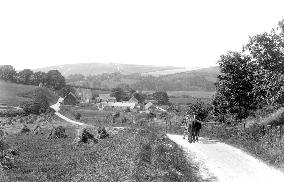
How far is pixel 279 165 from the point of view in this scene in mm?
19469

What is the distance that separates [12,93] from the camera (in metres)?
135

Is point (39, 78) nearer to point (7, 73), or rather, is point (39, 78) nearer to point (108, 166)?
point (7, 73)

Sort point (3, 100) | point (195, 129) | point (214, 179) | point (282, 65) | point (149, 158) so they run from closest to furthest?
point (214, 179) < point (149, 158) < point (195, 129) < point (282, 65) < point (3, 100)

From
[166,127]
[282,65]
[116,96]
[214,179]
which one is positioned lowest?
[116,96]

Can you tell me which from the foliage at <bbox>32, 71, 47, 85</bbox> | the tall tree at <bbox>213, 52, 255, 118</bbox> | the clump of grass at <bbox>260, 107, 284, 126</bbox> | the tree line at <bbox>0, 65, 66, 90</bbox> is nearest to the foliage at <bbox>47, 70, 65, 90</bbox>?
the tree line at <bbox>0, 65, 66, 90</bbox>

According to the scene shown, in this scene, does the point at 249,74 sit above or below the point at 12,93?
above

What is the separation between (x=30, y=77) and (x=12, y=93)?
4283cm

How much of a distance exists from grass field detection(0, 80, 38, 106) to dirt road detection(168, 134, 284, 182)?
94.5 m

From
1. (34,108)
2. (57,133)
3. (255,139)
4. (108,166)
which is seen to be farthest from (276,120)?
(34,108)

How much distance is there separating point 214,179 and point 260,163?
399 cm

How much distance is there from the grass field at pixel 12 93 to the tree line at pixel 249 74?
8189 cm

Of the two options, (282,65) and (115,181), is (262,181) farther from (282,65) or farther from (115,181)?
(282,65)

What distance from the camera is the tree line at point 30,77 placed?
176m

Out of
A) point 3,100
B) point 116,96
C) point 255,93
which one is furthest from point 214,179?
point 116,96
